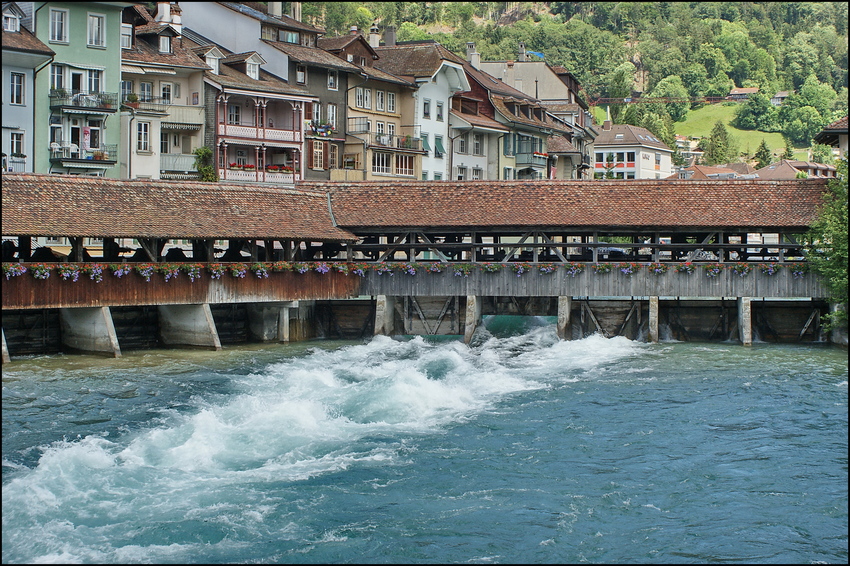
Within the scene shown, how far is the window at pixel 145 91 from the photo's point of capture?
41.1 metres

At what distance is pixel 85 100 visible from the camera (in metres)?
37.3

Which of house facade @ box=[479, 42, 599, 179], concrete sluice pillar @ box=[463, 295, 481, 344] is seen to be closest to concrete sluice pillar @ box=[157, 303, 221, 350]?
concrete sluice pillar @ box=[463, 295, 481, 344]

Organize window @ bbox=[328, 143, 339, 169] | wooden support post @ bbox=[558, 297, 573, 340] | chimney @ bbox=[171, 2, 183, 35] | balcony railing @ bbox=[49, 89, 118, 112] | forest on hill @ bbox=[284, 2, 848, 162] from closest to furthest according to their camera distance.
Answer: wooden support post @ bbox=[558, 297, 573, 340]
balcony railing @ bbox=[49, 89, 118, 112]
chimney @ bbox=[171, 2, 183, 35]
window @ bbox=[328, 143, 339, 169]
forest on hill @ bbox=[284, 2, 848, 162]

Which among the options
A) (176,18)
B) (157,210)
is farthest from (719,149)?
(157,210)

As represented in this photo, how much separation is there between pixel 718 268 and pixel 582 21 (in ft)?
494

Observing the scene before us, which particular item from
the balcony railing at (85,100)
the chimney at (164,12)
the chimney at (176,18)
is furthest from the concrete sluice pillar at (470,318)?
the chimney at (164,12)

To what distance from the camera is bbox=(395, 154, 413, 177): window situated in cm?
5012

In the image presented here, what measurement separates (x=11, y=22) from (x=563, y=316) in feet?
68.8

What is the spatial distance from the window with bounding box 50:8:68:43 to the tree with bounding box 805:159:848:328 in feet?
84.5

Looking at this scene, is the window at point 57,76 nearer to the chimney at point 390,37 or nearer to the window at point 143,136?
the window at point 143,136

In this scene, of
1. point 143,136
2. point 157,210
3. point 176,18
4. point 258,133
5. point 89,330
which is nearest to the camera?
point 89,330

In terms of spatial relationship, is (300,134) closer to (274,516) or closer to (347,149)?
(347,149)

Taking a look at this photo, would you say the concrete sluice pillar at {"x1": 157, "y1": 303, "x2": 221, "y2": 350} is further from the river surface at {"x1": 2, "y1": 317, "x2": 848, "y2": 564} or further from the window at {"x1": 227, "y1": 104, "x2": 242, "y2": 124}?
the window at {"x1": 227, "y1": 104, "x2": 242, "y2": 124}

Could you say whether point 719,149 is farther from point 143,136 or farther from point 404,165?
point 143,136
